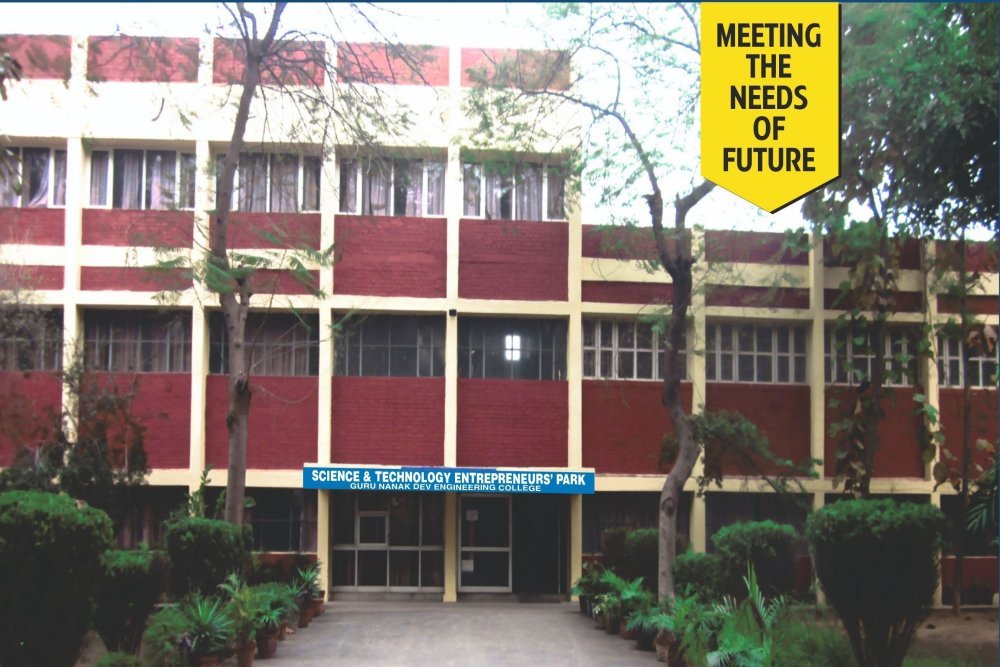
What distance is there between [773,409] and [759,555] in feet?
19.3

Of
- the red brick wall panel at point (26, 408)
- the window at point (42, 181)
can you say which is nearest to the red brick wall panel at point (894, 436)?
the red brick wall panel at point (26, 408)

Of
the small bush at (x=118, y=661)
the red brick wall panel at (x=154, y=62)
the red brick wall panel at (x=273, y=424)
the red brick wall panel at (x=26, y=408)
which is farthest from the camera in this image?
the red brick wall panel at (x=273, y=424)

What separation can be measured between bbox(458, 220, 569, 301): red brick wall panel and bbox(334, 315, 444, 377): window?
3.60 feet

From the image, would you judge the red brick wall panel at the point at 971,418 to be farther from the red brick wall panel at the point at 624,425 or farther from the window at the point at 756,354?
the red brick wall panel at the point at 624,425

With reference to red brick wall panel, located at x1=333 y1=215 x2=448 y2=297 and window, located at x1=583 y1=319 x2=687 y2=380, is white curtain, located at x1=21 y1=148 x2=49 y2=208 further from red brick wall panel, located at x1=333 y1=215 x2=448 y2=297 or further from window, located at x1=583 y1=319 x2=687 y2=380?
window, located at x1=583 y1=319 x2=687 y2=380

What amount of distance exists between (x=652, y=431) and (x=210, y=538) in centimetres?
1007

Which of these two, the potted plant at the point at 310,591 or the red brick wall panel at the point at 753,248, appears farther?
the red brick wall panel at the point at 753,248

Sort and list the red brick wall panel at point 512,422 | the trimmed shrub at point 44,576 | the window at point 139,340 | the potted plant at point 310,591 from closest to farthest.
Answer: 1. the trimmed shrub at point 44,576
2. the potted plant at point 310,591
3. the window at point 139,340
4. the red brick wall panel at point 512,422

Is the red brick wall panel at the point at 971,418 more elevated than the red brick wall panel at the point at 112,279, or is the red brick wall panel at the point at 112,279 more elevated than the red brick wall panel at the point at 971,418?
the red brick wall panel at the point at 112,279

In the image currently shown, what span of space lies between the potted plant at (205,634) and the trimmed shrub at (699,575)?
259 inches

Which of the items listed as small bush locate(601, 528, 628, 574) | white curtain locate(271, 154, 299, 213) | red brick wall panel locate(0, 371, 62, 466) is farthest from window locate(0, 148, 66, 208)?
small bush locate(601, 528, 628, 574)

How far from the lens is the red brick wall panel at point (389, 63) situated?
12.7 meters

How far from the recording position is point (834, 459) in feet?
67.2

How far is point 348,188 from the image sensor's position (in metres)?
20.7
